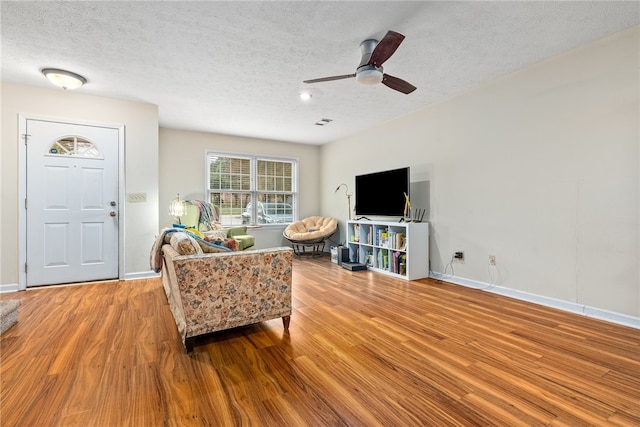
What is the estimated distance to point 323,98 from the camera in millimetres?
3875

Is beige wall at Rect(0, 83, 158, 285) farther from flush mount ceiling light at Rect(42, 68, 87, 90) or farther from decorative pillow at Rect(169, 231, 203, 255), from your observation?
decorative pillow at Rect(169, 231, 203, 255)

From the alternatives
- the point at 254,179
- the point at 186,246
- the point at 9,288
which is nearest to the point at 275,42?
the point at 186,246

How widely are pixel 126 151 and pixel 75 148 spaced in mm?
555

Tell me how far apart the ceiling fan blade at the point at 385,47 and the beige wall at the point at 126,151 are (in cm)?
329

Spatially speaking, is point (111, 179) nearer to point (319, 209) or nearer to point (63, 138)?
point (63, 138)

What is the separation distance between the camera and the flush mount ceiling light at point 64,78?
306cm

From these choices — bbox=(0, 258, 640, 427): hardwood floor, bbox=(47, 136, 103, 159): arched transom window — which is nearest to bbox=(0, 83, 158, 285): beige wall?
bbox=(47, 136, 103, 159): arched transom window

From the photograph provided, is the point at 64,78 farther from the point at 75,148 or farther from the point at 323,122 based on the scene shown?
the point at 323,122

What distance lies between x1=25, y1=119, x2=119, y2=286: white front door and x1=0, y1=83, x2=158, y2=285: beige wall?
13 centimetres

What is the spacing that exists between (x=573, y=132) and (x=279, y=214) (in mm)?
5057

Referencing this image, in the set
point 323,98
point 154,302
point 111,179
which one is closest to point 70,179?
point 111,179

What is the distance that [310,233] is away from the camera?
5.71 m

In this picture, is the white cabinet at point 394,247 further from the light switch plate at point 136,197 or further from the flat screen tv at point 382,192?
the light switch plate at point 136,197

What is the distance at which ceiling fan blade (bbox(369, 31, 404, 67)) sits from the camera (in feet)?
6.82
